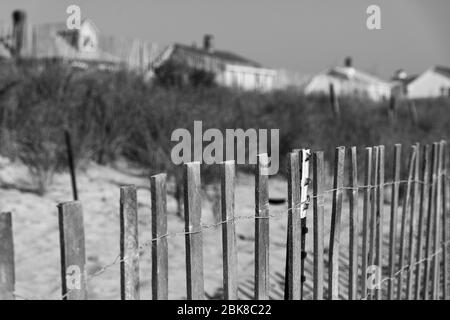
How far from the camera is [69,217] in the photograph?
4.18 ft

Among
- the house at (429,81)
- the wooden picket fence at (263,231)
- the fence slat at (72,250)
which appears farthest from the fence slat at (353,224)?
the house at (429,81)

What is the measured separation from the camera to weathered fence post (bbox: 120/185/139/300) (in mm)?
1440

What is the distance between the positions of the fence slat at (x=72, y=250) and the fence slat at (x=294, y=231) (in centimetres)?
86

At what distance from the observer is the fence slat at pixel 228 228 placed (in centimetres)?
170

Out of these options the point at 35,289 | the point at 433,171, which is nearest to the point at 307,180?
the point at 433,171

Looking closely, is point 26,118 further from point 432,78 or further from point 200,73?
point 432,78

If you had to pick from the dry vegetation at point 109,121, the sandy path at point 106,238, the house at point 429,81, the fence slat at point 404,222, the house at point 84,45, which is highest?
the house at point 429,81

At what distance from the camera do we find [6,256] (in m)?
1.18

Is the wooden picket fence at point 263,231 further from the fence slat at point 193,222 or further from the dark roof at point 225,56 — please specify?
the dark roof at point 225,56

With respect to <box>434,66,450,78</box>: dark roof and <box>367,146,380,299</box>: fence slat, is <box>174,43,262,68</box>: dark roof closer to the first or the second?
<box>434,66,450,78</box>: dark roof

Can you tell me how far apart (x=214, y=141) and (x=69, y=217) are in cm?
515

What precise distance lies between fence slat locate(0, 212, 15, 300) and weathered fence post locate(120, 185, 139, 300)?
1.05ft

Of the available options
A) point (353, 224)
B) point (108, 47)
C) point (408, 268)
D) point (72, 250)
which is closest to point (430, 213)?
point (408, 268)

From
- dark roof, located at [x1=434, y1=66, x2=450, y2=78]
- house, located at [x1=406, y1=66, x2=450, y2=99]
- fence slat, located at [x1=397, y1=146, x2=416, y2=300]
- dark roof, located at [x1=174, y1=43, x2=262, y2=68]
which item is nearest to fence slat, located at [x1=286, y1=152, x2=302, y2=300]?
fence slat, located at [x1=397, y1=146, x2=416, y2=300]
